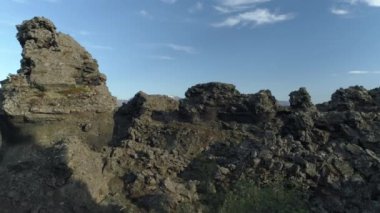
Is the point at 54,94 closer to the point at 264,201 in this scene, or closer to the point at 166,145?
the point at 166,145

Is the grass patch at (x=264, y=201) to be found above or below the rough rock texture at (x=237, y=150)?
below

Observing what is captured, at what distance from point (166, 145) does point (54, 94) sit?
7006mm

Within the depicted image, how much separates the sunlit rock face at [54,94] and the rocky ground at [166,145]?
60 millimetres

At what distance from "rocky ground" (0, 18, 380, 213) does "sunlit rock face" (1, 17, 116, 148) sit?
60mm

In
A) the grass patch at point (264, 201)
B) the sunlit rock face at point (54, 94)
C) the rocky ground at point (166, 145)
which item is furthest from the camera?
the sunlit rock face at point (54, 94)

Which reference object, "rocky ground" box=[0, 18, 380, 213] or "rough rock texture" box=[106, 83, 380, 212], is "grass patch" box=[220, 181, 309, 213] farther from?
"rough rock texture" box=[106, 83, 380, 212]

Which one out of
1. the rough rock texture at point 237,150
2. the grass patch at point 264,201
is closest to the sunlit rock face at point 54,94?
the rough rock texture at point 237,150

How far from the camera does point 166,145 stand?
2564 centimetres

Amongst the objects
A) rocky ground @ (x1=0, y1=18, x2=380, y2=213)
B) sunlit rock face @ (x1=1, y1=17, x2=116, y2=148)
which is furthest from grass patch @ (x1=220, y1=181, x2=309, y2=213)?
sunlit rock face @ (x1=1, y1=17, x2=116, y2=148)

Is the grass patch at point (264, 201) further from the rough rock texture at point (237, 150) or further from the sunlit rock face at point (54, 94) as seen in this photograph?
the sunlit rock face at point (54, 94)

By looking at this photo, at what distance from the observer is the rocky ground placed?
20.3 m

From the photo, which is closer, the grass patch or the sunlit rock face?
the grass patch

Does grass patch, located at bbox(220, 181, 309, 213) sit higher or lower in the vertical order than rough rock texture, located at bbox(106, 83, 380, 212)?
lower

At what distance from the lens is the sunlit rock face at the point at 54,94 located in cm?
2572
